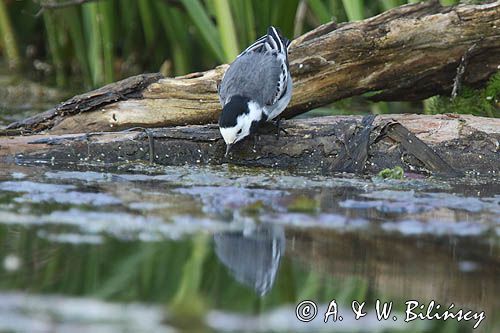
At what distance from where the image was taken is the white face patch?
613cm

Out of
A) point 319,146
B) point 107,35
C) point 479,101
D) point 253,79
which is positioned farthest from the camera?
point 107,35

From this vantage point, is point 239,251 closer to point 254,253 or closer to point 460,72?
point 254,253

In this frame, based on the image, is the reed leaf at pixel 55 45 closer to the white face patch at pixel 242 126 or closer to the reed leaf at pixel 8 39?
the reed leaf at pixel 8 39

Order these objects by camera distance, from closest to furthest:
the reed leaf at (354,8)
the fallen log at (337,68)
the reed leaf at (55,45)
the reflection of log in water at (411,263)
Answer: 1. the reflection of log in water at (411,263)
2. the fallen log at (337,68)
3. the reed leaf at (354,8)
4. the reed leaf at (55,45)

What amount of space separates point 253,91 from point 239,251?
244cm

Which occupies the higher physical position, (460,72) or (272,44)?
(272,44)

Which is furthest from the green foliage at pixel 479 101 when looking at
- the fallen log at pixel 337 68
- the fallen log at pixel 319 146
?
the fallen log at pixel 319 146

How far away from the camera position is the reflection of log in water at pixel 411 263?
12.4ft

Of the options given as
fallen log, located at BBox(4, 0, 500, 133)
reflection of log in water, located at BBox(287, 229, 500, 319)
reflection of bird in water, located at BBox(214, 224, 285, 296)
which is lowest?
reflection of log in water, located at BBox(287, 229, 500, 319)

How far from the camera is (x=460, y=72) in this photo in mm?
6922

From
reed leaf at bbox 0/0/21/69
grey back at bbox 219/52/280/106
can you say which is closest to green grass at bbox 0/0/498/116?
reed leaf at bbox 0/0/21/69

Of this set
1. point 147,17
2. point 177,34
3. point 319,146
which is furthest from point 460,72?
point 147,17

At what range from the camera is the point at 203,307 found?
137 inches

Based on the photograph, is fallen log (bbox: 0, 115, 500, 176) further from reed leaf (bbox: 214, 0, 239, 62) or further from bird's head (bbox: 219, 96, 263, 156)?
reed leaf (bbox: 214, 0, 239, 62)
